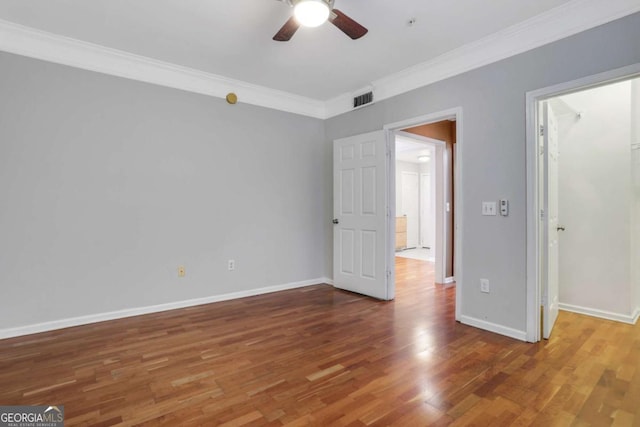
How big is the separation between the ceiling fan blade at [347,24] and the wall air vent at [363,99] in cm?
167

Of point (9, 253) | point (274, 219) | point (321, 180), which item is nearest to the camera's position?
point (9, 253)

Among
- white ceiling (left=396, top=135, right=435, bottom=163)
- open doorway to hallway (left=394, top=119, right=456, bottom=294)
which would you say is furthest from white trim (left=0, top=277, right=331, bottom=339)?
white ceiling (left=396, top=135, right=435, bottom=163)

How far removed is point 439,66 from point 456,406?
3010 mm

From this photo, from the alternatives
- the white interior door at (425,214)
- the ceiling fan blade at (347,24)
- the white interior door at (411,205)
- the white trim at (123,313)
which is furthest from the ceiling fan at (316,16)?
the white interior door at (425,214)

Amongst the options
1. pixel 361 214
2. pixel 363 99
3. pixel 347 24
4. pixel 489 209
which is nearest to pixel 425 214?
pixel 361 214

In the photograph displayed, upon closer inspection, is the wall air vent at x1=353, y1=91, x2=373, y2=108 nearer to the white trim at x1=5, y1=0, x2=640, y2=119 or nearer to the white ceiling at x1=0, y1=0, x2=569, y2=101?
the white trim at x1=5, y1=0, x2=640, y2=119

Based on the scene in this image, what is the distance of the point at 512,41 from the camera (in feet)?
8.84

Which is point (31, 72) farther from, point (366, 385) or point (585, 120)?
point (585, 120)

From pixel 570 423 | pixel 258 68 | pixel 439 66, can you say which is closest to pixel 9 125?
pixel 258 68

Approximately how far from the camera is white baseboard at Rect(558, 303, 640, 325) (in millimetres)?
3029

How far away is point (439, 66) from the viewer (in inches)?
127

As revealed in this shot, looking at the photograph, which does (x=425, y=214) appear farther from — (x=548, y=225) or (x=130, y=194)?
(x=130, y=194)

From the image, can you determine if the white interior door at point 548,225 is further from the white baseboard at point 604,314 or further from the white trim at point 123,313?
the white trim at point 123,313

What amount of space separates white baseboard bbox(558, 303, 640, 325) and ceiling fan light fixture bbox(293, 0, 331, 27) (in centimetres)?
379
